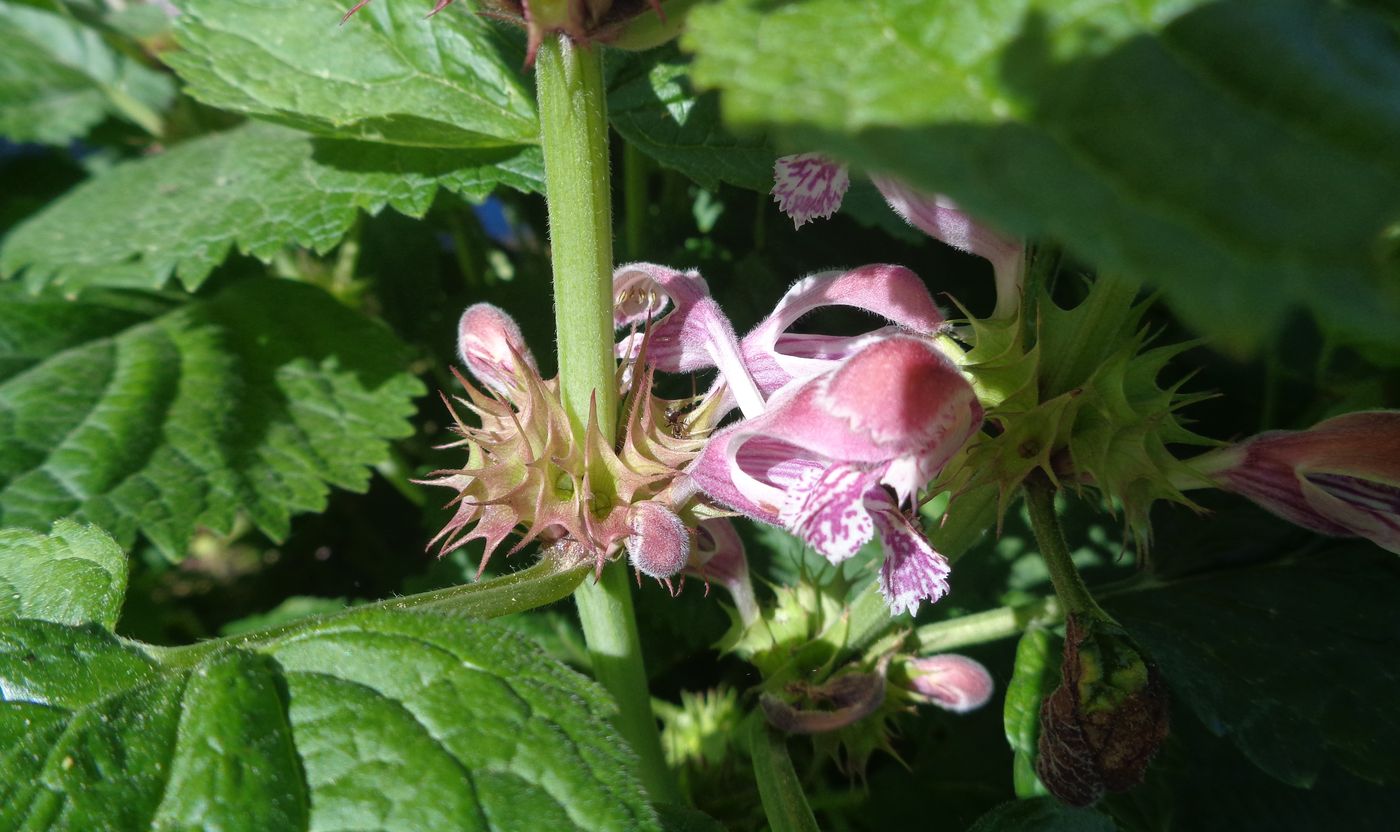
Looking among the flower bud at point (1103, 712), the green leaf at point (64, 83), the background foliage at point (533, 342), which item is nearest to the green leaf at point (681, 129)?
the background foliage at point (533, 342)

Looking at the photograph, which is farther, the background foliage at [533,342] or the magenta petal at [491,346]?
the magenta petal at [491,346]

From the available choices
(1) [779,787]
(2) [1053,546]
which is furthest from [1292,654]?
(1) [779,787]

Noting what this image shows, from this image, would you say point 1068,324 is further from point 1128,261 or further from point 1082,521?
point 1082,521

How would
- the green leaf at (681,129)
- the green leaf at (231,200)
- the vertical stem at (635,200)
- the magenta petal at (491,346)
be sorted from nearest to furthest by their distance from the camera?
the magenta petal at (491,346) < the green leaf at (681,129) < the green leaf at (231,200) < the vertical stem at (635,200)

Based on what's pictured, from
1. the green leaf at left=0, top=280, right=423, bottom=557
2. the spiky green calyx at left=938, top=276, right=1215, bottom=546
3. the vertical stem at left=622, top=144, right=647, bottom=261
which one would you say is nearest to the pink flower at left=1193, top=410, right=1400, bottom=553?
the spiky green calyx at left=938, top=276, right=1215, bottom=546

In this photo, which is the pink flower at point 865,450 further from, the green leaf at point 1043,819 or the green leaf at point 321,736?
the green leaf at point 1043,819

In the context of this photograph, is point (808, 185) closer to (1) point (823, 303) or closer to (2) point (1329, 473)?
(1) point (823, 303)
